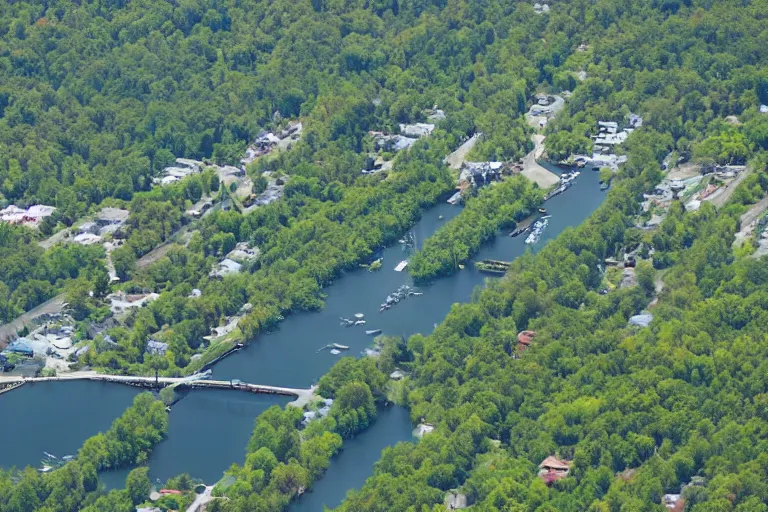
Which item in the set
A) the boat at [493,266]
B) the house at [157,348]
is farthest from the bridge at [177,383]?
the boat at [493,266]

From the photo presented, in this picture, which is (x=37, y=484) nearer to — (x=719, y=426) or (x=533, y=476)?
(x=533, y=476)

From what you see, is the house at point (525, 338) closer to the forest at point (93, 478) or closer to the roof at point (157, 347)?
the roof at point (157, 347)

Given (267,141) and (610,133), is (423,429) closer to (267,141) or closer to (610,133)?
(267,141)

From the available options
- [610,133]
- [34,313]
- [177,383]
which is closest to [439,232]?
[610,133]

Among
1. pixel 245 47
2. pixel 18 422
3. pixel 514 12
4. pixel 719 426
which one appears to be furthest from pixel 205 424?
pixel 514 12

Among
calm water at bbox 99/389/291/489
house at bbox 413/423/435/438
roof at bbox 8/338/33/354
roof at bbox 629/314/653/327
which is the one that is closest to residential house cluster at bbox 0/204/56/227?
roof at bbox 8/338/33/354
